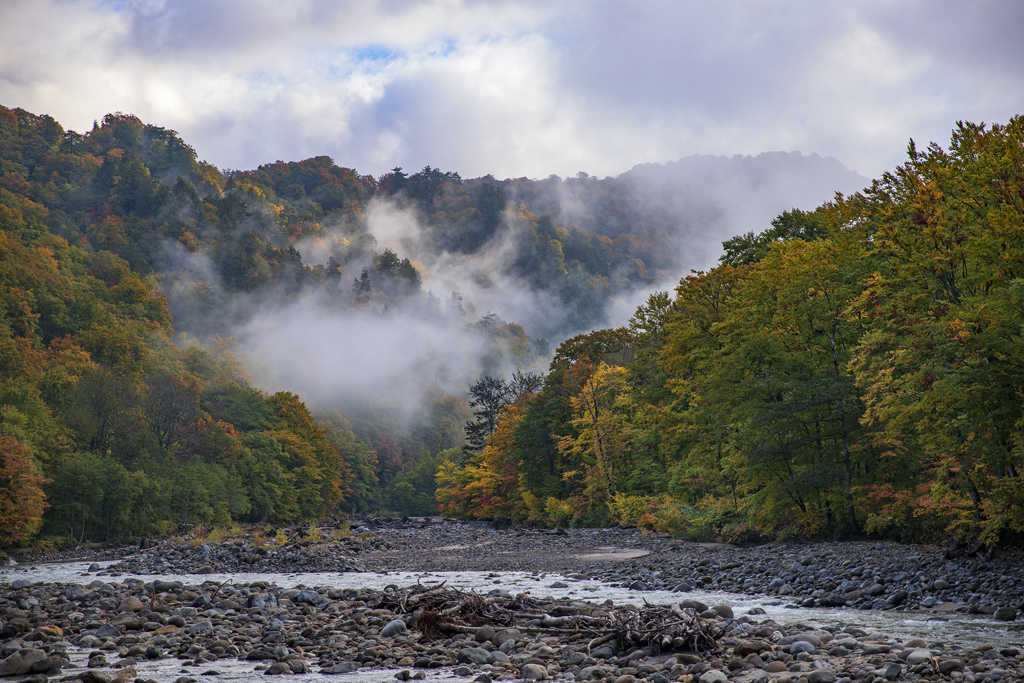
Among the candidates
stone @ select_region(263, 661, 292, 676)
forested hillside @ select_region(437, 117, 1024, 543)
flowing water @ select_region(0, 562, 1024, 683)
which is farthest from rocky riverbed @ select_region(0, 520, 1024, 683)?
forested hillside @ select_region(437, 117, 1024, 543)

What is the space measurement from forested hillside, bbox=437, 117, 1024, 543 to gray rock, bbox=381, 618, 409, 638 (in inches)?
415

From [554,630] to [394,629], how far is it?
8.88 feet

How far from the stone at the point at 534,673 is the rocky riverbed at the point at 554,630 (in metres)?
0.02

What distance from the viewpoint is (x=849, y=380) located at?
68.6 ft

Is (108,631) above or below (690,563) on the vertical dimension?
above

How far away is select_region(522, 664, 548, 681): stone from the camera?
27.2 ft

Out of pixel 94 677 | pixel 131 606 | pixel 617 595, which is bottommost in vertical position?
pixel 617 595

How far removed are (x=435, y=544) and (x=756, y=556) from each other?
21994mm

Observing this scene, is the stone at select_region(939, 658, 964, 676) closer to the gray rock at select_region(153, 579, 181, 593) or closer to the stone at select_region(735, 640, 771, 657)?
the stone at select_region(735, 640, 771, 657)

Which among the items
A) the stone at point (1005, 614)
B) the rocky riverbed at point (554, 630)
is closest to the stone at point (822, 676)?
the rocky riverbed at point (554, 630)

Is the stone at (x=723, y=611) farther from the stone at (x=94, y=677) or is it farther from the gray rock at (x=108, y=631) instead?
the gray rock at (x=108, y=631)

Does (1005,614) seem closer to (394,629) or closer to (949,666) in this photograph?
(949,666)

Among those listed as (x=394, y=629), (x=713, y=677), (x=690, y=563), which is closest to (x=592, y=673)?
(x=713, y=677)

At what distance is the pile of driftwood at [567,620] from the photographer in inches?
363
